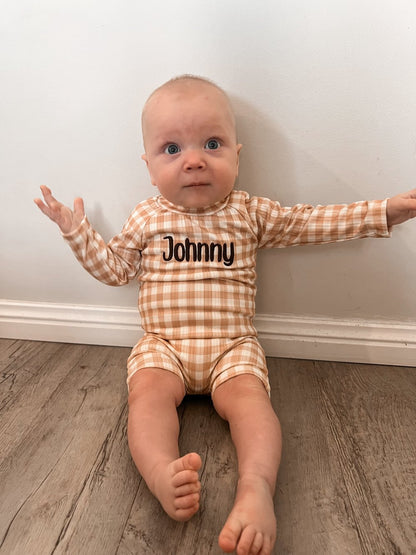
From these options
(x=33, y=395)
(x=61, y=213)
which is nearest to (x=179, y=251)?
(x=61, y=213)

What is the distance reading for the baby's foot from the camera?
0.70 metres

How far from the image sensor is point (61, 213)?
3.17 feet

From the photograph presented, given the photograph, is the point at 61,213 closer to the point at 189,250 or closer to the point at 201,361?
the point at 189,250

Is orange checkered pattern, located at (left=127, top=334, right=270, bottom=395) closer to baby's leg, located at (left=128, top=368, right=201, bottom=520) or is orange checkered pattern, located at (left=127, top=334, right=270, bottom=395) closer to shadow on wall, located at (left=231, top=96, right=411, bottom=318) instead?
baby's leg, located at (left=128, top=368, right=201, bottom=520)

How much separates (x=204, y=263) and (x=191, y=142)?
0.26 metres

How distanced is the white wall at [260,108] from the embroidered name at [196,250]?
174 millimetres

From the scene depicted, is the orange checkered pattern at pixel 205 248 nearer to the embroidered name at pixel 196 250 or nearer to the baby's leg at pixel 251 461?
the embroidered name at pixel 196 250

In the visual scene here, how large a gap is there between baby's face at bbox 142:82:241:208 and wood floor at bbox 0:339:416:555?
0.48m

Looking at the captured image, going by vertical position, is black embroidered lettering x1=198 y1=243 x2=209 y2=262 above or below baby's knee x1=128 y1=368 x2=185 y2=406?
above

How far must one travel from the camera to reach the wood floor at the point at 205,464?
28.3 inches

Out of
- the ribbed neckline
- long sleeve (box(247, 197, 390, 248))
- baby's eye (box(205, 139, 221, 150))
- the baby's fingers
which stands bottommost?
long sleeve (box(247, 197, 390, 248))

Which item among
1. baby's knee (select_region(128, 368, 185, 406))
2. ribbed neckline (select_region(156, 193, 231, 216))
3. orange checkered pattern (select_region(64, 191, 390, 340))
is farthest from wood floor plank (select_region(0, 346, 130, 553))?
ribbed neckline (select_region(156, 193, 231, 216))

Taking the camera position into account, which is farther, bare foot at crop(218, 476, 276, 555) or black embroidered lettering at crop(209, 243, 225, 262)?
black embroidered lettering at crop(209, 243, 225, 262)

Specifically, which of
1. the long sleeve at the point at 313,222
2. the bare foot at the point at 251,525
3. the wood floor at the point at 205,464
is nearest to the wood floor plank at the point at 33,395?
the wood floor at the point at 205,464
